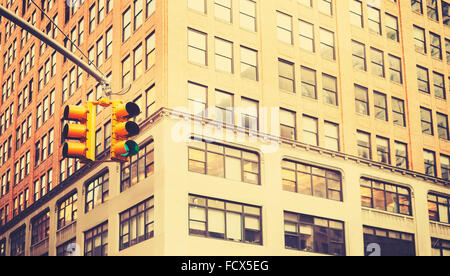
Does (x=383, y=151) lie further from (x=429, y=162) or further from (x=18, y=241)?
(x=18, y=241)

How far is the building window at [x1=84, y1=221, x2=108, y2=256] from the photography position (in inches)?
1783

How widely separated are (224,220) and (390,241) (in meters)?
13.8

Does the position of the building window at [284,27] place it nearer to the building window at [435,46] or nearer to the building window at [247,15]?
the building window at [247,15]

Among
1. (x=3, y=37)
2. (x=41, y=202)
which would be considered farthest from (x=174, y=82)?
(x=3, y=37)

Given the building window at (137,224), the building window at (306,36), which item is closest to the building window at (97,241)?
the building window at (137,224)

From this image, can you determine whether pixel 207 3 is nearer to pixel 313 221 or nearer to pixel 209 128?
pixel 209 128

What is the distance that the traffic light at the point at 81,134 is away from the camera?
484 inches

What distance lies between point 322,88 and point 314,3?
612 centimetres

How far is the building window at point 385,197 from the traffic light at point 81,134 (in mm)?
37240

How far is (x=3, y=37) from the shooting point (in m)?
73.7

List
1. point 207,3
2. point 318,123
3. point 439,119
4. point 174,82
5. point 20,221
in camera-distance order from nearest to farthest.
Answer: point 174,82 < point 207,3 < point 318,123 < point 439,119 < point 20,221

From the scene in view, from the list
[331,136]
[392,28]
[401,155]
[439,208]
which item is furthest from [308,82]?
[439,208]

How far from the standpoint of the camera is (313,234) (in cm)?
4475

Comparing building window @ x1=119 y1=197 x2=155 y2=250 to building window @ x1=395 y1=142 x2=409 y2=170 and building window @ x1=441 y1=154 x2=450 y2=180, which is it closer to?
building window @ x1=395 y1=142 x2=409 y2=170
